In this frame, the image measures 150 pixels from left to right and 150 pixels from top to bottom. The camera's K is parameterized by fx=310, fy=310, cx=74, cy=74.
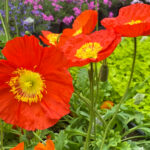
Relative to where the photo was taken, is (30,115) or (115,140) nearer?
(30,115)

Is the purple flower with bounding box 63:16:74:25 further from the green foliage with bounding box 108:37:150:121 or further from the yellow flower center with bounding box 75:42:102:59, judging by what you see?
the yellow flower center with bounding box 75:42:102:59

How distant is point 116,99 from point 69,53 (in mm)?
1249

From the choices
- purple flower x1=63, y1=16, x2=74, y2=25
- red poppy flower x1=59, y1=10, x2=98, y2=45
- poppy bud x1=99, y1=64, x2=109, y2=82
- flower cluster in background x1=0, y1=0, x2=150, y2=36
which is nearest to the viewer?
red poppy flower x1=59, y1=10, x2=98, y2=45

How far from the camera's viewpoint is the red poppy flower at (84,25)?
0.70 meters

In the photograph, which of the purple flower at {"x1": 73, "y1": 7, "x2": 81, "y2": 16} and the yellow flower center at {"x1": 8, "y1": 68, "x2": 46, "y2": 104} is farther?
the purple flower at {"x1": 73, "y1": 7, "x2": 81, "y2": 16}

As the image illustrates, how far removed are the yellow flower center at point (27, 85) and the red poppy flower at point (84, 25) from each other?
129 millimetres

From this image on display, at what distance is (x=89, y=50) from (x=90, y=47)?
0.10ft

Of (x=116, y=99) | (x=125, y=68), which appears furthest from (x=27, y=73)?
(x=125, y=68)

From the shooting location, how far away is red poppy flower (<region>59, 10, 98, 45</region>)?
700 mm

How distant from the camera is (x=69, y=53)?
692mm

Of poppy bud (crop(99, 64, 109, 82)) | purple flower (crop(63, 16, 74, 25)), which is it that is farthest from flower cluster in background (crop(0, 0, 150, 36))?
poppy bud (crop(99, 64, 109, 82))

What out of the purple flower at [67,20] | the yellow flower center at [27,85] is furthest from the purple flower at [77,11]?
the yellow flower center at [27,85]

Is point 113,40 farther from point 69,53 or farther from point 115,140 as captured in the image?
point 115,140

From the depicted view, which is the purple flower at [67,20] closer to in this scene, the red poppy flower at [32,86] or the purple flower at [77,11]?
the purple flower at [77,11]
